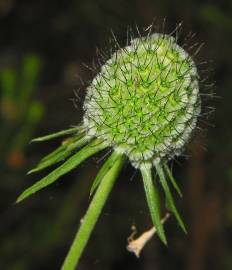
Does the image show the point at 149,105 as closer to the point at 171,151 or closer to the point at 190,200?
the point at 171,151

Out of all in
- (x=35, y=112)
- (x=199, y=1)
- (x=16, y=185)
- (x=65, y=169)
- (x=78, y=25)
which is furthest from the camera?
(x=78, y=25)

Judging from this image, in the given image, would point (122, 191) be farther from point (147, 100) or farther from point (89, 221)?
point (89, 221)

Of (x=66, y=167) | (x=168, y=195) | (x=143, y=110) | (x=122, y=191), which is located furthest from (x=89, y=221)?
(x=122, y=191)

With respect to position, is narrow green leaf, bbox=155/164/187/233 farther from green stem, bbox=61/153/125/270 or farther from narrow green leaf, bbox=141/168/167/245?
green stem, bbox=61/153/125/270

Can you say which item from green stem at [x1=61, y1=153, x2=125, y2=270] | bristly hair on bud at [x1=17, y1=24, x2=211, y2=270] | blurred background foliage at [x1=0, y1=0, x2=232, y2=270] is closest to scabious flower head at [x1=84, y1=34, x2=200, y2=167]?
bristly hair on bud at [x1=17, y1=24, x2=211, y2=270]

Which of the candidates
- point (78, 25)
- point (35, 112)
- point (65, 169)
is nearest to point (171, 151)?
point (65, 169)
